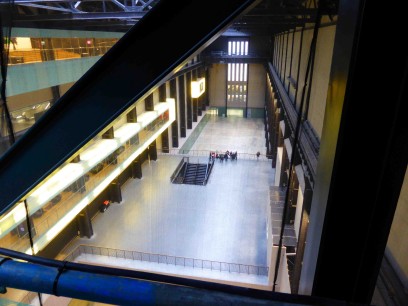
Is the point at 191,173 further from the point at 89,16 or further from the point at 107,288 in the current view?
the point at 107,288

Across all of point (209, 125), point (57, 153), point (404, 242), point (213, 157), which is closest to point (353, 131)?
point (57, 153)

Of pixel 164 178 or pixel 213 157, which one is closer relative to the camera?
pixel 164 178

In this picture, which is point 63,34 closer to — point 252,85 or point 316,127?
point 316,127

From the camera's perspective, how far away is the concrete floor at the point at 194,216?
10742 millimetres

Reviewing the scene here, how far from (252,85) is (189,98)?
757 cm

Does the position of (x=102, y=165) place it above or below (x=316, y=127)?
below

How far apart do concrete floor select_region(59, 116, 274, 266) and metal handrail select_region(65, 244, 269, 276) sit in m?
0.26

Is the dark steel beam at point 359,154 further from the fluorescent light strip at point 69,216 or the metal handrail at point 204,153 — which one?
the metal handrail at point 204,153

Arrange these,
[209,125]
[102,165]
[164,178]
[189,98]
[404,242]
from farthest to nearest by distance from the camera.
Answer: [209,125] → [189,98] → [164,178] → [102,165] → [404,242]

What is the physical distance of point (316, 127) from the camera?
628cm

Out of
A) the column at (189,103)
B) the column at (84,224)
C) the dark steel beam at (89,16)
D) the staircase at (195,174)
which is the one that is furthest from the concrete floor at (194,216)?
the dark steel beam at (89,16)

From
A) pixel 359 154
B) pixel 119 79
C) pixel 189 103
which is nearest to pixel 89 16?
pixel 119 79

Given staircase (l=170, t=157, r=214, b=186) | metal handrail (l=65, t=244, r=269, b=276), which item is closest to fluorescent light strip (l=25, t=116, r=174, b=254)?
metal handrail (l=65, t=244, r=269, b=276)

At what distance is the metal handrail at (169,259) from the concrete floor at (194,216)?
0.26m
